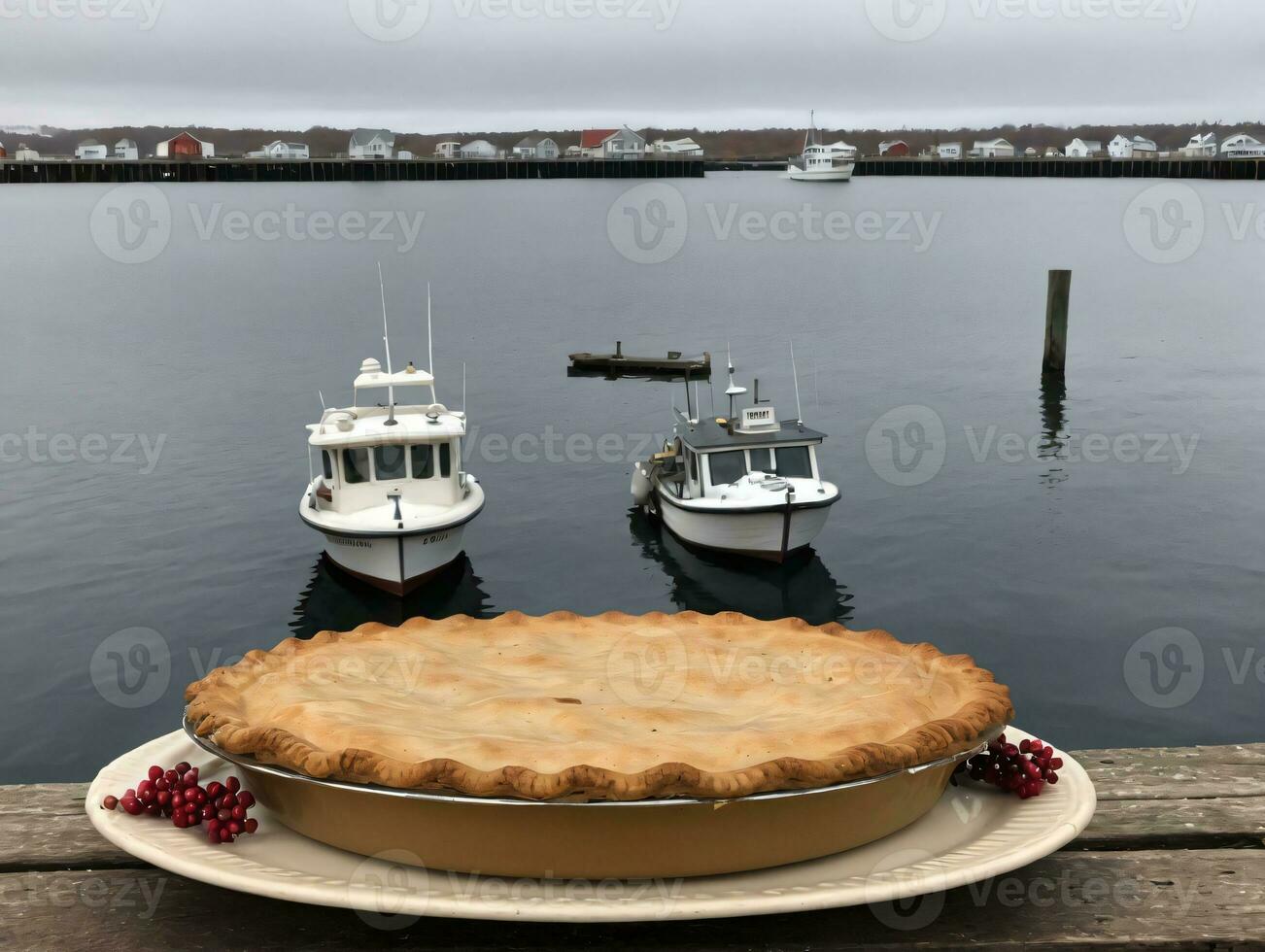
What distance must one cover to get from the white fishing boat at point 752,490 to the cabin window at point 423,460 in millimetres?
5048

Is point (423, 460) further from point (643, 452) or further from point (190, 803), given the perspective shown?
point (190, 803)

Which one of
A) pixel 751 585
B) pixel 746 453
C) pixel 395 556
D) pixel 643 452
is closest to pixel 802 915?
pixel 395 556

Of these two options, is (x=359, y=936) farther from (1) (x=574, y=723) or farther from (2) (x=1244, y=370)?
(2) (x=1244, y=370)

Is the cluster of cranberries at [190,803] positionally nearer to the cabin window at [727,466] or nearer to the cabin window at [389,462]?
the cabin window at [389,462]

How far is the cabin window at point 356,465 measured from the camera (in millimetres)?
23875

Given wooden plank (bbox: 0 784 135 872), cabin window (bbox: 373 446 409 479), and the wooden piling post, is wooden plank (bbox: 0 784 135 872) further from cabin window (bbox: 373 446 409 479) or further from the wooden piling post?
the wooden piling post

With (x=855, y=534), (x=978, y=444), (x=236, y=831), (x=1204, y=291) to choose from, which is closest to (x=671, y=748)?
(x=236, y=831)

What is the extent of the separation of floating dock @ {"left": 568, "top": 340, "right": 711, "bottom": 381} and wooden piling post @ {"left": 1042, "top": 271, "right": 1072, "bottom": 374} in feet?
42.5

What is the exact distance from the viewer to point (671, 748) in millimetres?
4555

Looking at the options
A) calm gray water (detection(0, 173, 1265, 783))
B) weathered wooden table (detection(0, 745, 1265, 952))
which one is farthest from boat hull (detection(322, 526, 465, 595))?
weathered wooden table (detection(0, 745, 1265, 952))

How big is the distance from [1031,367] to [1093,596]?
2883 cm

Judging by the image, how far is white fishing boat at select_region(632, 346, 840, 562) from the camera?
25.4 meters

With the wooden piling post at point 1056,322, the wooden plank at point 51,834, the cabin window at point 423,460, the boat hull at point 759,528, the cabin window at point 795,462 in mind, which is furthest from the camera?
the wooden piling post at point 1056,322

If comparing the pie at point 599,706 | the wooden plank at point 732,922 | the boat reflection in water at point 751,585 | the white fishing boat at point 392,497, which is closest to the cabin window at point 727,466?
the boat reflection in water at point 751,585
